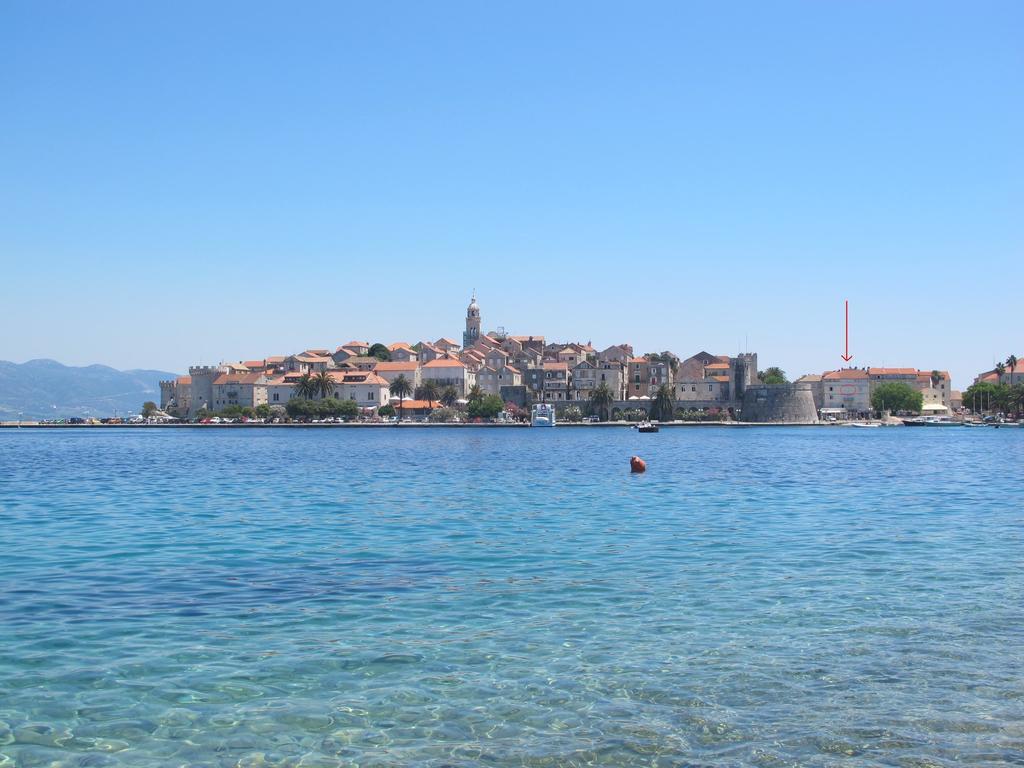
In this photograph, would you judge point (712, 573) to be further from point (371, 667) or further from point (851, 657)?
point (371, 667)

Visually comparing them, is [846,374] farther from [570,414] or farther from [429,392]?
[429,392]

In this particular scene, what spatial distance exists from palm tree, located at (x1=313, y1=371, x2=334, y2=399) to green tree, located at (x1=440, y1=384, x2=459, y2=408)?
15.6m

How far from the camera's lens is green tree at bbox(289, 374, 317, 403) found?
13575 centimetres

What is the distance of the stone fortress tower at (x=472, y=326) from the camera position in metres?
172

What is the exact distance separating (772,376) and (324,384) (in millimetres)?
73431

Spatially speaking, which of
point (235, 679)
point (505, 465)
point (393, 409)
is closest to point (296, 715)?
point (235, 679)

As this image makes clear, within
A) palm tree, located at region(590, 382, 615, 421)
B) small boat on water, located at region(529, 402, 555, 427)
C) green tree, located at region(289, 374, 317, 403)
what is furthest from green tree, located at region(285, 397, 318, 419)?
palm tree, located at region(590, 382, 615, 421)

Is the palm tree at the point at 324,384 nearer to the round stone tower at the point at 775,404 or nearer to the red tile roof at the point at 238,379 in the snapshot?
the red tile roof at the point at 238,379

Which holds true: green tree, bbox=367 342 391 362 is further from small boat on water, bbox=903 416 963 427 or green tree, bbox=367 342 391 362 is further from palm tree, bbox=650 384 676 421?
small boat on water, bbox=903 416 963 427

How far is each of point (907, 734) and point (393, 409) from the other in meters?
128

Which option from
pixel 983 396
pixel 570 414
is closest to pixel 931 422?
pixel 983 396

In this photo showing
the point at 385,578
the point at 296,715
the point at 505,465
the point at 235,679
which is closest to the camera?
the point at 296,715

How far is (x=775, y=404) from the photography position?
12612cm

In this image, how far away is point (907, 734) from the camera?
7.89 m
